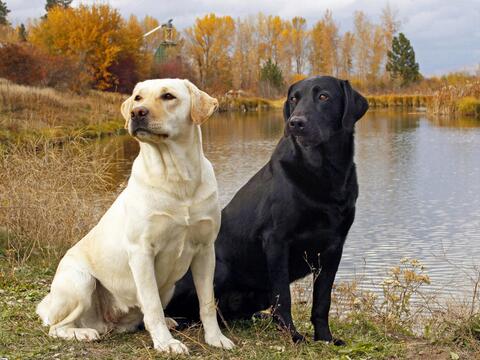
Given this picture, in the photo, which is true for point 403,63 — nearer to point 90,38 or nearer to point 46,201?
point 90,38

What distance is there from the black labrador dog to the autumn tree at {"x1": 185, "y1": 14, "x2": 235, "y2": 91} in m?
74.4

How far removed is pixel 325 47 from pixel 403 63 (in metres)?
10.5

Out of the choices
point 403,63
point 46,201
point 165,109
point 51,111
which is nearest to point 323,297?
point 165,109

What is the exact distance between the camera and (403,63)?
7588 centimetres

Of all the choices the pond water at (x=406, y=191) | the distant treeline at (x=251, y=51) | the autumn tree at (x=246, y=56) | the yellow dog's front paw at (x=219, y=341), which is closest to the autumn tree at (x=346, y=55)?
the distant treeline at (x=251, y=51)

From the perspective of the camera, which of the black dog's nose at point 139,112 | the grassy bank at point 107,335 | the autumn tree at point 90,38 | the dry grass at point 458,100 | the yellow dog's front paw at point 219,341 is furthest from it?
the autumn tree at point 90,38

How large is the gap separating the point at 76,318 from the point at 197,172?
1.24 metres

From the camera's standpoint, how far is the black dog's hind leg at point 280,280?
4773 mm

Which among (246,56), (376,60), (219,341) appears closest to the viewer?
(219,341)

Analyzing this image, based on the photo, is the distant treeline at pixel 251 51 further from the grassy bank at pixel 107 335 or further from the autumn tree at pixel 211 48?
the grassy bank at pixel 107 335

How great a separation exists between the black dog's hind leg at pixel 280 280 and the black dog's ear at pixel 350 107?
0.91 metres

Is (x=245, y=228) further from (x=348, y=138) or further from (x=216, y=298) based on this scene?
(x=348, y=138)

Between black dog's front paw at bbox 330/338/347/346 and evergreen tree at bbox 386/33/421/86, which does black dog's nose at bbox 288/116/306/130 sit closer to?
black dog's front paw at bbox 330/338/347/346

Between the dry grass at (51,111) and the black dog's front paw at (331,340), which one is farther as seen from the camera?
the dry grass at (51,111)
